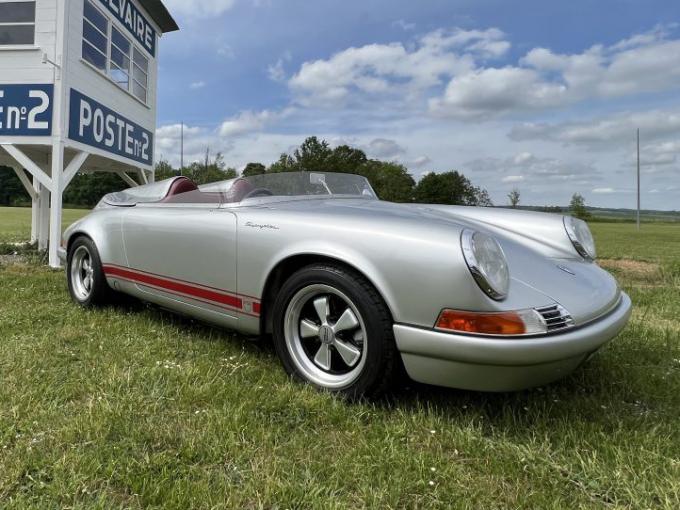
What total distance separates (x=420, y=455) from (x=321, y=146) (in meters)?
51.6

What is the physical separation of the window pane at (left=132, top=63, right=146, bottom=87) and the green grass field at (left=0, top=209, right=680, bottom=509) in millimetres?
7743

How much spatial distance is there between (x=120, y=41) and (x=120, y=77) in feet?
2.07

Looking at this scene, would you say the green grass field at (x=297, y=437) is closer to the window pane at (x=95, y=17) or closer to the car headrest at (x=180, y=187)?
the car headrest at (x=180, y=187)

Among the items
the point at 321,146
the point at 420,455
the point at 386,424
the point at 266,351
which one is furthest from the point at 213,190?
the point at 321,146

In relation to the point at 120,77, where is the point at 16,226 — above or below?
below

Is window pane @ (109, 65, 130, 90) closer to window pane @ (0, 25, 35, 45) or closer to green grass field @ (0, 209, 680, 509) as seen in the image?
window pane @ (0, 25, 35, 45)

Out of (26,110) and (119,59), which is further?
(119,59)

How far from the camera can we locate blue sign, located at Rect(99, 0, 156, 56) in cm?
825

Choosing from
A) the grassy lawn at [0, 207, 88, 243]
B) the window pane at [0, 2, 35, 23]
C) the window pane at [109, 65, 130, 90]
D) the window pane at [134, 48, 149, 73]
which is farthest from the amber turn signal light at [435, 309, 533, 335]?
the grassy lawn at [0, 207, 88, 243]

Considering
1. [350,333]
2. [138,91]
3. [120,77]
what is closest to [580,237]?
[350,333]

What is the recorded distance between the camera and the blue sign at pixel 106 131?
701 cm

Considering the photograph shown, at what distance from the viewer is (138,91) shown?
31.2ft

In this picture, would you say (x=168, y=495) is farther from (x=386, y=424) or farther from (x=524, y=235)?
(x=524, y=235)

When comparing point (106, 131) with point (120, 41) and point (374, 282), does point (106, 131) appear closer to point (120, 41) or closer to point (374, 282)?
point (120, 41)
